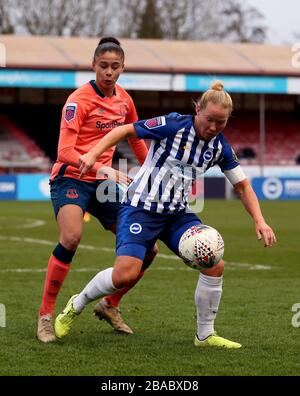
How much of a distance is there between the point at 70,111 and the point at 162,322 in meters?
1.93

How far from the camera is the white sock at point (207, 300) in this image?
22.3ft

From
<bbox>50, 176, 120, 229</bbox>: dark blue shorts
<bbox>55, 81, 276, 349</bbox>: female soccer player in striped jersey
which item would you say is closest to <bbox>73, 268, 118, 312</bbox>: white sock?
<bbox>55, 81, 276, 349</bbox>: female soccer player in striped jersey

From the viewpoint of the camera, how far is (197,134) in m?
6.66

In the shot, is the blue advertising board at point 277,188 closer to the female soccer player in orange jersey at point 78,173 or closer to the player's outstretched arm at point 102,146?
the female soccer player in orange jersey at point 78,173

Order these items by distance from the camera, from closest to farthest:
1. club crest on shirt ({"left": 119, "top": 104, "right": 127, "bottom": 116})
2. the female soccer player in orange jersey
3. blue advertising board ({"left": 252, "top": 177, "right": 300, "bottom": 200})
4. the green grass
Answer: the green grass, the female soccer player in orange jersey, club crest on shirt ({"left": 119, "top": 104, "right": 127, "bottom": 116}), blue advertising board ({"left": 252, "top": 177, "right": 300, "bottom": 200})

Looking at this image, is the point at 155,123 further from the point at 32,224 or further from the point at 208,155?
the point at 32,224

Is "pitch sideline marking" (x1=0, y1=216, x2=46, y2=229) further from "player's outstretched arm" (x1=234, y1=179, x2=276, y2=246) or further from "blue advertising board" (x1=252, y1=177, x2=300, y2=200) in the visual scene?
"blue advertising board" (x1=252, y1=177, x2=300, y2=200)

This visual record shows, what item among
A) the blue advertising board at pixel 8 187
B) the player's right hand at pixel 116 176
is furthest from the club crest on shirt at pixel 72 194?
the blue advertising board at pixel 8 187

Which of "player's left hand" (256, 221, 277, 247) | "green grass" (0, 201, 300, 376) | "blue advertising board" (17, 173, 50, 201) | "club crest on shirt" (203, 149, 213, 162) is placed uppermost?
"club crest on shirt" (203, 149, 213, 162)

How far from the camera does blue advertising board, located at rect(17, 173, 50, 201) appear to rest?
34.3 metres

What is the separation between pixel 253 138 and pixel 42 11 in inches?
601

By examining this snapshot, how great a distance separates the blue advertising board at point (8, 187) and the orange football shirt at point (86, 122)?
26714 millimetres
